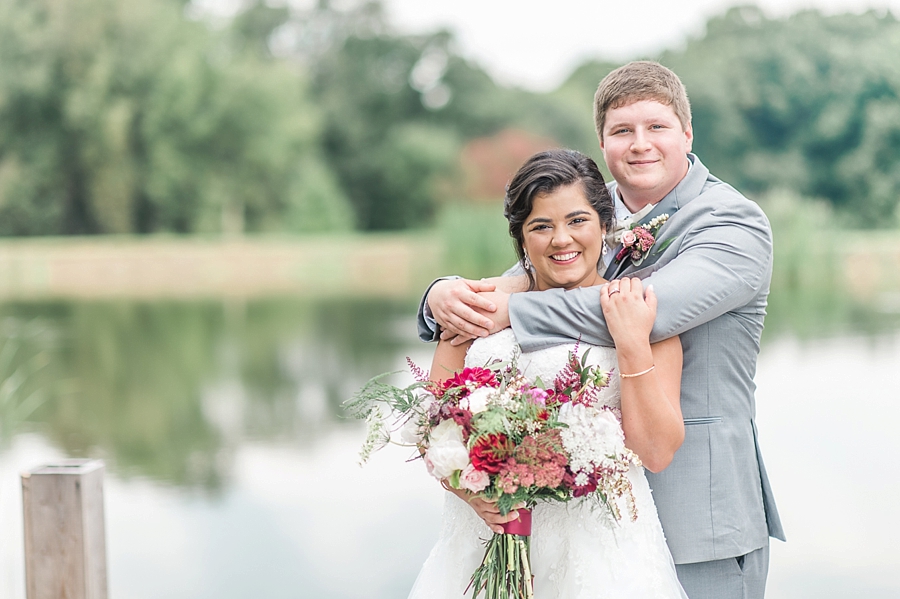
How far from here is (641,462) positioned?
2076mm

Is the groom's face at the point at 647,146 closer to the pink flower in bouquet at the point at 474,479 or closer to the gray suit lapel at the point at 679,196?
the gray suit lapel at the point at 679,196

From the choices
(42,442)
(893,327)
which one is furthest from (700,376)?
(893,327)

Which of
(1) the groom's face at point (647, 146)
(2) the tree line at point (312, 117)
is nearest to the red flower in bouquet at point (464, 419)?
(1) the groom's face at point (647, 146)

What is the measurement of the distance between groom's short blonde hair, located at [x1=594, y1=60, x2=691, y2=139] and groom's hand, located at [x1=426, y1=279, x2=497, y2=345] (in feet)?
1.84

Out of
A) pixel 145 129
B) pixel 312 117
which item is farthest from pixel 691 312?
pixel 312 117

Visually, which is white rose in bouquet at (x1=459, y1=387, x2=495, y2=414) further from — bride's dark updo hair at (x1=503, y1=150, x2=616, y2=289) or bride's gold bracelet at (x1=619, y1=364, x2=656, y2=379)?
bride's dark updo hair at (x1=503, y1=150, x2=616, y2=289)

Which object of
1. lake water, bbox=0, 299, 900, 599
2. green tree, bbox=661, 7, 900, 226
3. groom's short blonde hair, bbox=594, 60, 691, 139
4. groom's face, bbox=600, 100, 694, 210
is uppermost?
green tree, bbox=661, 7, 900, 226

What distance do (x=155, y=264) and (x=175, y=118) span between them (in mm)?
6540

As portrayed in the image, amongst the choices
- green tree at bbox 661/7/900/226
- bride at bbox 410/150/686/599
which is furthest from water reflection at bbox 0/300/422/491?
green tree at bbox 661/7/900/226

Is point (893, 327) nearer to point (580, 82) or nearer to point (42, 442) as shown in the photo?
point (42, 442)

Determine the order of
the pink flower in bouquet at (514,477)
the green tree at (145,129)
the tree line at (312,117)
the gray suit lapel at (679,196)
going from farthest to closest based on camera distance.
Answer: the green tree at (145,129) < the tree line at (312,117) < the gray suit lapel at (679,196) < the pink flower in bouquet at (514,477)

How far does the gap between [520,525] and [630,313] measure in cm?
52

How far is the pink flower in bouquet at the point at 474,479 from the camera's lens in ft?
6.34

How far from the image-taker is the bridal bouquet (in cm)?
192
